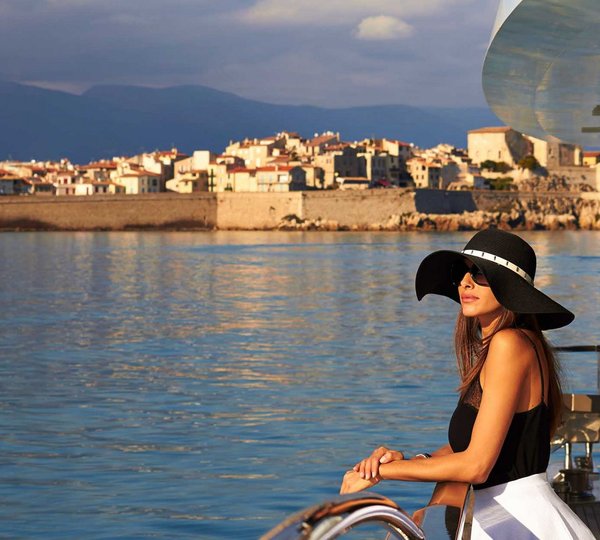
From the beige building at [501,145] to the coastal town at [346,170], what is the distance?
6 centimetres

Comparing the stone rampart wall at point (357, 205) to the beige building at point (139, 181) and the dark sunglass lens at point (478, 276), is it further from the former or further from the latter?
the dark sunglass lens at point (478, 276)

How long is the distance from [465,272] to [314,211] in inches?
2547

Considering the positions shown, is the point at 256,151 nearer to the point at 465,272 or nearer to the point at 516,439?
the point at 465,272

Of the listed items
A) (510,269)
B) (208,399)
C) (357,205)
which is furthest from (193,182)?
(510,269)

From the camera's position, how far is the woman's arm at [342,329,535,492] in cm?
180

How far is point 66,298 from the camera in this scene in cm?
2169

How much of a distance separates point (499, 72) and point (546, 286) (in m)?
21.9

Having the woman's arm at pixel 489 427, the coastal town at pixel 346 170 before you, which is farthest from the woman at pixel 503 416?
the coastal town at pixel 346 170

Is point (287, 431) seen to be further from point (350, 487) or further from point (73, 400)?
point (350, 487)

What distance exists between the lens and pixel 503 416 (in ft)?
5.90

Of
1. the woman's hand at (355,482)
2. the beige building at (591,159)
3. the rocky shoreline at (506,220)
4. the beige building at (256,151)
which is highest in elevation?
the beige building at (256,151)

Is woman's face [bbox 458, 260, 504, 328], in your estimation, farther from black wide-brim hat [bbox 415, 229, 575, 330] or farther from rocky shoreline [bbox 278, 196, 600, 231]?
rocky shoreline [bbox 278, 196, 600, 231]

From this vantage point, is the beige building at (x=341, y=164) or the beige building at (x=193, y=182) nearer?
the beige building at (x=341, y=164)

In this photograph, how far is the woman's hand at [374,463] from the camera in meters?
1.83
